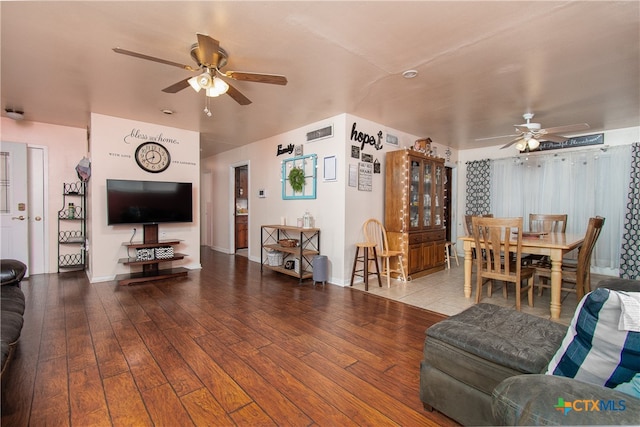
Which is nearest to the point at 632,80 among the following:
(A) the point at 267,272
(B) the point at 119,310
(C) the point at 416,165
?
(C) the point at 416,165

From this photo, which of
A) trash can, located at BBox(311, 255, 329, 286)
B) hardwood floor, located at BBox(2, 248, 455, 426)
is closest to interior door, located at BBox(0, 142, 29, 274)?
hardwood floor, located at BBox(2, 248, 455, 426)

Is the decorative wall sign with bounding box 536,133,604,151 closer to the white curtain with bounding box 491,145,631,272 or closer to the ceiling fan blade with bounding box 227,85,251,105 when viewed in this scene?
the white curtain with bounding box 491,145,631,272

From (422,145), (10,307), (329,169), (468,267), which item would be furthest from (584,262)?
(10,307)

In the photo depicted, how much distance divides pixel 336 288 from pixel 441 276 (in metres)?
1.90

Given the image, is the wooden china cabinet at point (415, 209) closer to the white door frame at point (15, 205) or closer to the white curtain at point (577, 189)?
the white curtain at point (577, 189)

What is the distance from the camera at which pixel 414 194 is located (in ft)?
15.6

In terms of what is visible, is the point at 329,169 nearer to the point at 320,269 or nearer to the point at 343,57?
the point at 320,269

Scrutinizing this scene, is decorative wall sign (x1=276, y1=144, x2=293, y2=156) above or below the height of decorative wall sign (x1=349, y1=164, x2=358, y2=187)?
above

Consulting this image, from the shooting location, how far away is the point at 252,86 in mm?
3197

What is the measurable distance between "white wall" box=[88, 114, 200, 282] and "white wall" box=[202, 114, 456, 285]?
1378mm

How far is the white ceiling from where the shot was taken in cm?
200

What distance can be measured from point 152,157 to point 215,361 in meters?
3.81

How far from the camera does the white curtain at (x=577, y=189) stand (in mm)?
4711

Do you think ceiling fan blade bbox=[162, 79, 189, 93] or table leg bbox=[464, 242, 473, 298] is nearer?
ceiling fan blade bbox=[162, 79, 189, 93]
